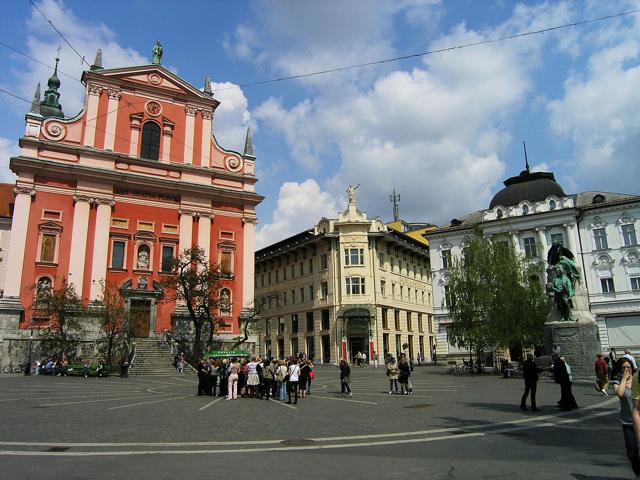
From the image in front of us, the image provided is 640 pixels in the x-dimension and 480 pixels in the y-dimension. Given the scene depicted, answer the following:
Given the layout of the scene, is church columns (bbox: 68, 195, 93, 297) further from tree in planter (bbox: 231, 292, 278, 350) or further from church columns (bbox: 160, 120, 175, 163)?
tree in planter (bbox: 231, 292, 278, 350)

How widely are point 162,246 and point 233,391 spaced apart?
26.1 metres

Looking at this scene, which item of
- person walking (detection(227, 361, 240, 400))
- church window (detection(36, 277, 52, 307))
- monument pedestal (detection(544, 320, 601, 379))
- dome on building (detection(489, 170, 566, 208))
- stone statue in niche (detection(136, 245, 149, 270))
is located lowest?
person walking (detection(227, 361, 240, 400))

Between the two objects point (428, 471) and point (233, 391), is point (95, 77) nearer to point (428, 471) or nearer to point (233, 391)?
point (233, 391)

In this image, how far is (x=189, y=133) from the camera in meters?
46.4

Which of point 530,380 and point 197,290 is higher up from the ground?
point 197,290

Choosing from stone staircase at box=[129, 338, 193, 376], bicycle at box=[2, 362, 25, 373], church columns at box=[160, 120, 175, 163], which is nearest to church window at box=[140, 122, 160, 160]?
church columns at box=[160, 120, 175, 163]

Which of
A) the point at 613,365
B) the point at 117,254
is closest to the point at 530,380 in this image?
the point at 613,365

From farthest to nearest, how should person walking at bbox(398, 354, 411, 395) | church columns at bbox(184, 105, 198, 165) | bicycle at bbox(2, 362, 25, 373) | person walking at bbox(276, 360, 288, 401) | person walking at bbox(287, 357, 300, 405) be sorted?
church columns at bbox(184, 105, 198, 165) → bicycle at bbox(2, 362, 25, 373) → person walking at bbox(398, 354, 411, 395) → person walking at bbox(276, 360, 288, 401) → person walking at bbox(287, 357, 300, 405)

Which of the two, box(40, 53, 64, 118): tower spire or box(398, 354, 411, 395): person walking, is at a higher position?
box(40, 53, 64, 118): tower spire

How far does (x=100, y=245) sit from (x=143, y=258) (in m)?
3.57

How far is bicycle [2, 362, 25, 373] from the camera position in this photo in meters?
34.8

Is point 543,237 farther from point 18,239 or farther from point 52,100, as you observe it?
point 52,100

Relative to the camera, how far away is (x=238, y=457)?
8.22m

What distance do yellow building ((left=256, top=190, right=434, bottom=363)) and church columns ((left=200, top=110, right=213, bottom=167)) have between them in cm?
1443
